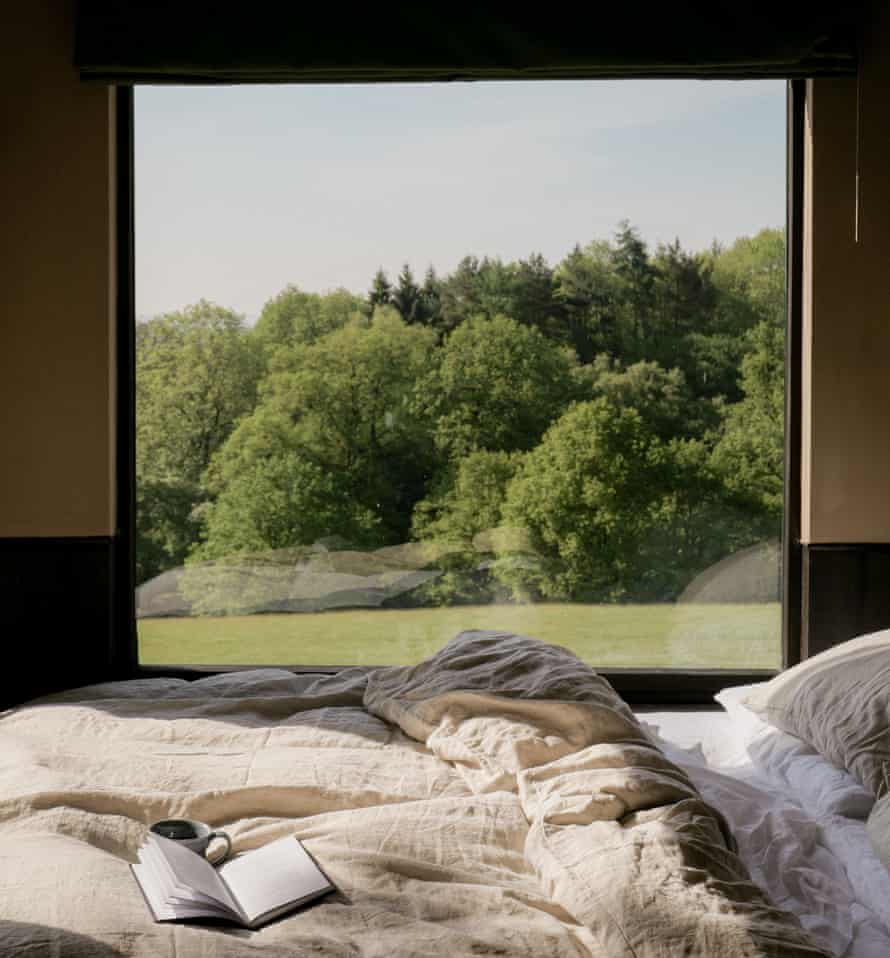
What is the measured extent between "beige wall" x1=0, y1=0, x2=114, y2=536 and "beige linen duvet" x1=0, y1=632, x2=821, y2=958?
1014mm

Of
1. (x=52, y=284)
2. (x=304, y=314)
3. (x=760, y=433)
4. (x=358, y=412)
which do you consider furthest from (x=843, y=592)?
(x=52, y=284)

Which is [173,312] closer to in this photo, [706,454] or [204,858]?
[706,454]

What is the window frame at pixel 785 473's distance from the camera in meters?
3.47

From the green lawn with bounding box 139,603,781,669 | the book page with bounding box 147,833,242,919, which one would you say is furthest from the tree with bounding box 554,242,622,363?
the book page with bounding box 147,833,242,919

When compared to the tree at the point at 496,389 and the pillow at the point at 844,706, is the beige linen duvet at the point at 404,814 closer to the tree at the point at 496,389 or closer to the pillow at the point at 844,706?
the pillow at the point at 844,706

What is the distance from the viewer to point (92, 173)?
3432 mm

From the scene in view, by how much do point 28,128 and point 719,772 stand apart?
276 centimetres

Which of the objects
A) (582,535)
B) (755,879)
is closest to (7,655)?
(582,535)

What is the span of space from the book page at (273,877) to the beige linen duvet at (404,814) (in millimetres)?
28

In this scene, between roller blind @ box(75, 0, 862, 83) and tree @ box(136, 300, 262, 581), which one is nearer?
roller blind @ box(75, 0, 862, 83)

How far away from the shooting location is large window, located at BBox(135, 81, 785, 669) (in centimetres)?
352

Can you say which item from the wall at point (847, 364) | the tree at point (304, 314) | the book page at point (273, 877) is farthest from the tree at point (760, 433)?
the book page at point (273, 877)

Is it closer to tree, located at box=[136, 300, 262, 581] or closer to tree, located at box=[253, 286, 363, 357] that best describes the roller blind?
tree, located at box=[253, 286, 363, 357]

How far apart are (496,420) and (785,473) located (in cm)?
94
